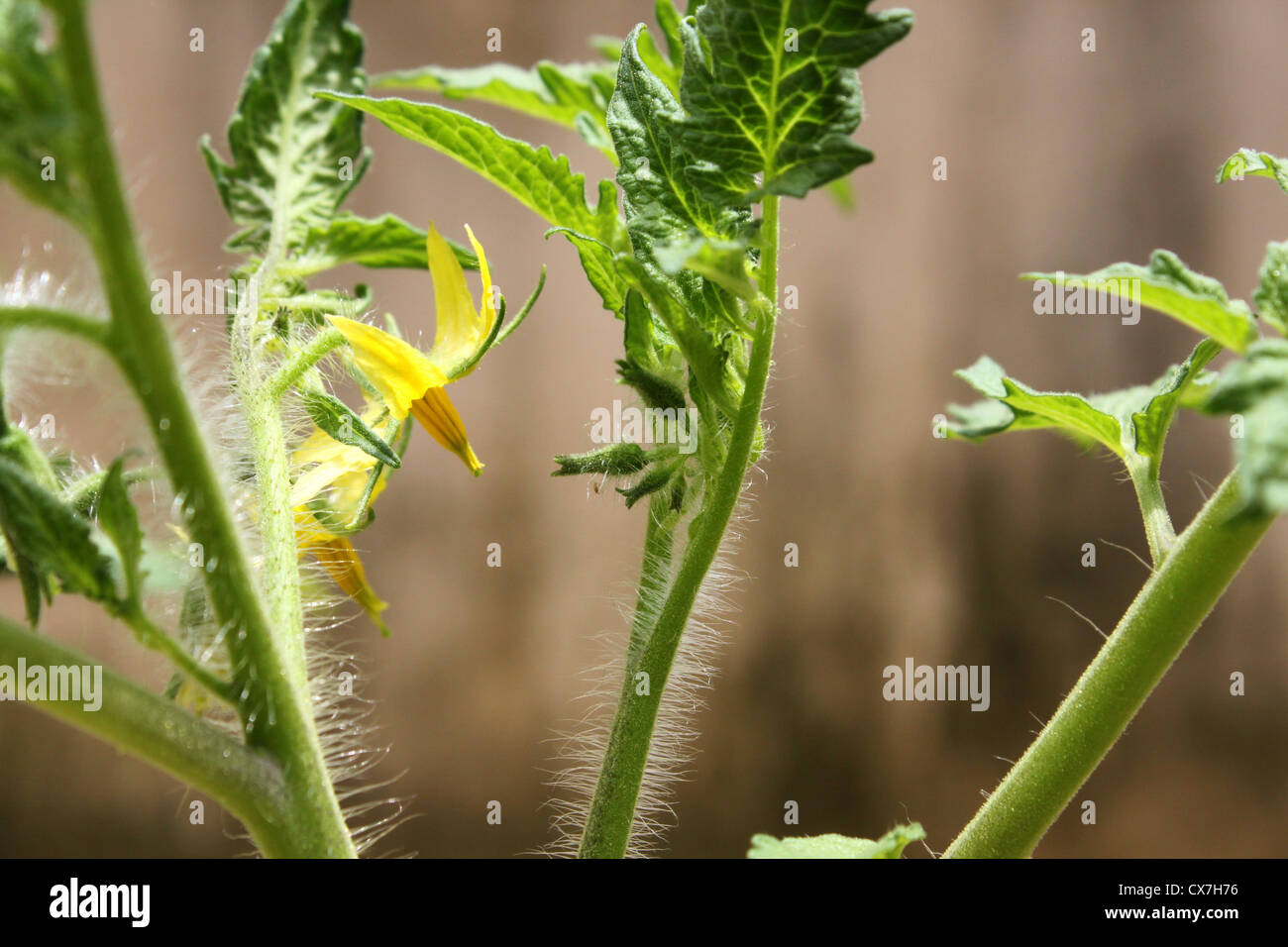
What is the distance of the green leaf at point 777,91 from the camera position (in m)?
0.29

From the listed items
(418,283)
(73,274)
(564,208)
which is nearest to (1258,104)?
(418,283)

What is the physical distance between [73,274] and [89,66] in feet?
0.29

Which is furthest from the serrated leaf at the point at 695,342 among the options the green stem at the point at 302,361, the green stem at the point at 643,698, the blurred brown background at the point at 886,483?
the blurred brown background at the point at 886,483

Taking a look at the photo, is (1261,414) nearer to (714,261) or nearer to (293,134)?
(714,261)

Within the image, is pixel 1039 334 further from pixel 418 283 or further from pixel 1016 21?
pixel 418 283

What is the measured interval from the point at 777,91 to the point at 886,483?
1076 millimetres

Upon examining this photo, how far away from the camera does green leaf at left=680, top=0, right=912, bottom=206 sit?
11.6 inches

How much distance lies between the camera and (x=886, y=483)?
4.40 feet

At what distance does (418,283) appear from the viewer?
4.31 feet

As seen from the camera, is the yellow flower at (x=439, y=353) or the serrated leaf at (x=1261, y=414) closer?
the serrated leaf at (x=1261, y=414)
